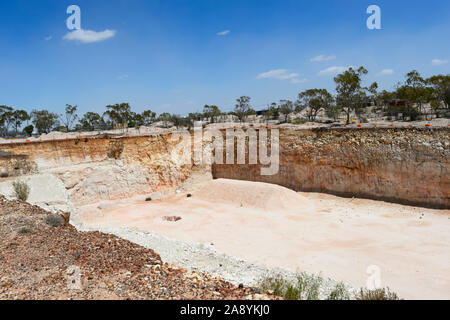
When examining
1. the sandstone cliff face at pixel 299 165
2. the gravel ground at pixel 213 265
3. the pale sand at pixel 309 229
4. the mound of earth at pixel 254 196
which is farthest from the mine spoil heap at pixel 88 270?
the mound of earth at pixel 254 196

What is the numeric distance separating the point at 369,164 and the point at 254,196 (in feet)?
24.9

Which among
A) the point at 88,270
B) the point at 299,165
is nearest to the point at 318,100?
the point at 299,165

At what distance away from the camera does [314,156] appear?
20656 mm

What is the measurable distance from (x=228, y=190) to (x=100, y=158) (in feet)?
32.3

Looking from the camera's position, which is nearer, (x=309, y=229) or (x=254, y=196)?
(x=309, y=229)

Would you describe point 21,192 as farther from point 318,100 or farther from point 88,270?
point 318,100

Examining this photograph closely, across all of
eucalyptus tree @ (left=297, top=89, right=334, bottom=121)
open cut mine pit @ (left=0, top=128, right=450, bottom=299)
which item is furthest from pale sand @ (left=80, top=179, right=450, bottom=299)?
eucalyptus tree @ (left=297, top=89, right=334, bottom=121)

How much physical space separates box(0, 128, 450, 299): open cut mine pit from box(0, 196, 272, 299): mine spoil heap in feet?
4.41

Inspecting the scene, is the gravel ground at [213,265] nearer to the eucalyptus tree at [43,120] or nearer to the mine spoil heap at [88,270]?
the mine spoil heap at [88,270]

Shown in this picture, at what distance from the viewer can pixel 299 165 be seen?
21266 mm

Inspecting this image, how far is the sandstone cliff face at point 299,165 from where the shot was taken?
16.9 meters

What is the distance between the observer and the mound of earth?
A: 18.2 meters

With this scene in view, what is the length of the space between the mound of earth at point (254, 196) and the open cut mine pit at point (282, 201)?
0.28ft
